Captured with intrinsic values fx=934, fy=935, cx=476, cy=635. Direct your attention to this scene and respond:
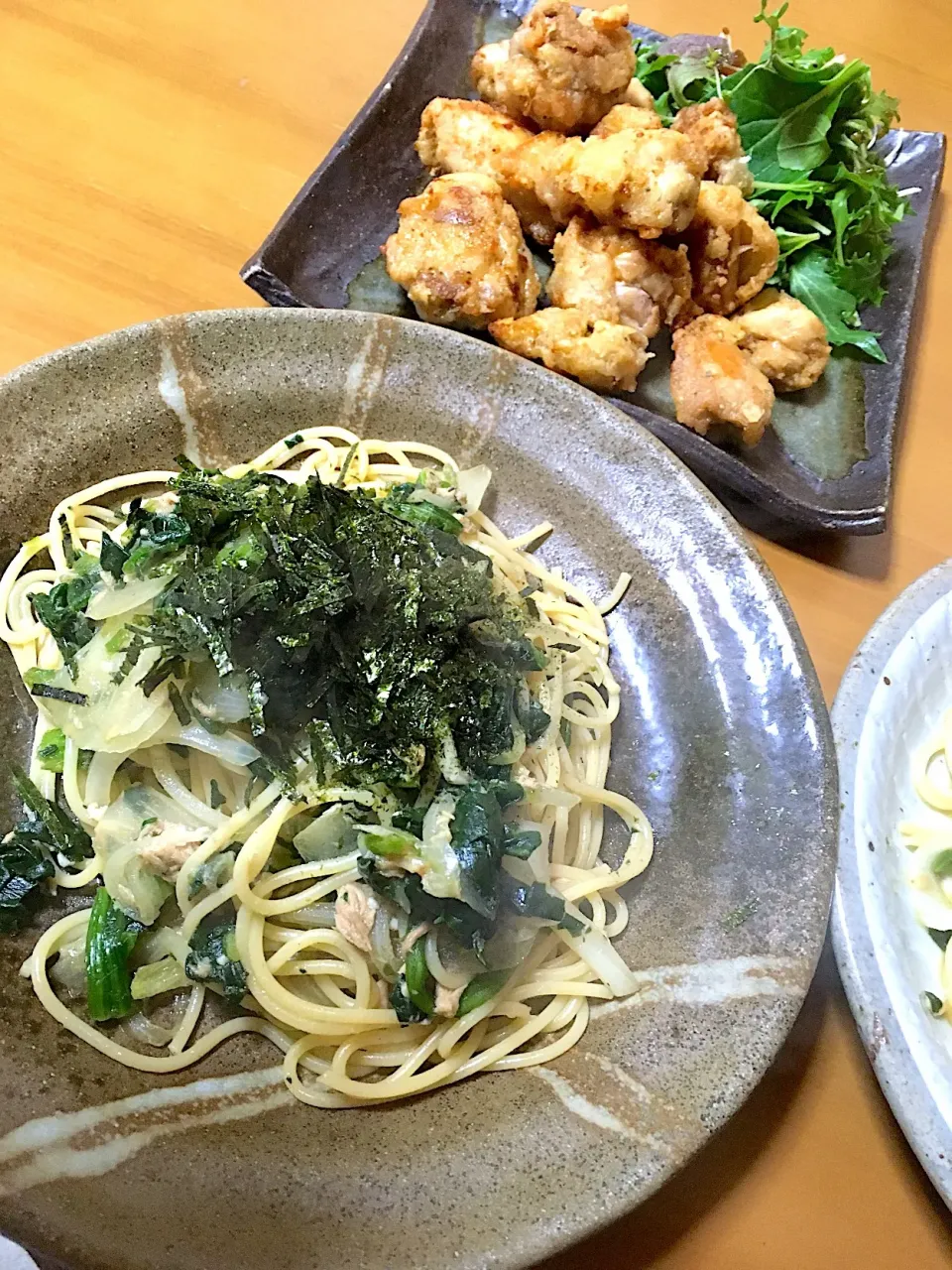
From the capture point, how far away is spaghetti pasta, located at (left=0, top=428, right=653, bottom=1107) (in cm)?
160

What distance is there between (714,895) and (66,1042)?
3.70ft

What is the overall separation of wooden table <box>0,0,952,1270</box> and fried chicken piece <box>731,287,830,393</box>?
0.40m

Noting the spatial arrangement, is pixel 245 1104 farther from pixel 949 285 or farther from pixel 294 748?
pixel 949 285

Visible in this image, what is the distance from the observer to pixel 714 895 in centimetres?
169

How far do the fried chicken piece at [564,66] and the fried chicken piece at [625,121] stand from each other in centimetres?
10

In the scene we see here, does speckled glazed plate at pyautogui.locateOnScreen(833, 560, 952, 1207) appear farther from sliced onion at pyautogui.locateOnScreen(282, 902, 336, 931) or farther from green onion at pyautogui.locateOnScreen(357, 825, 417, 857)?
sliced onion at pyautogui.locateOnScreen(282, 902, 336, 931)

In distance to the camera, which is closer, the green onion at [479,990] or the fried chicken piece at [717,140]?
the green onion at [479,990]

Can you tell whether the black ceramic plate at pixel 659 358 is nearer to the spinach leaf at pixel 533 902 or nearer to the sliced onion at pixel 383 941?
the spinach leaf at pixel 533 902

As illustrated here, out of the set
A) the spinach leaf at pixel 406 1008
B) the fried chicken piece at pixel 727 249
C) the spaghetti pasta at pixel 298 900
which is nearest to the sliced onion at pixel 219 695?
the spaghetti pasta at pixel 298 900

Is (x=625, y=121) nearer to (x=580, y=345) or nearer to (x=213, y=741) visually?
(x=580, y=345)

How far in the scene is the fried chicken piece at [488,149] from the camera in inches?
110

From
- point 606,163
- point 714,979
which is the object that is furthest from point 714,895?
point 606,163

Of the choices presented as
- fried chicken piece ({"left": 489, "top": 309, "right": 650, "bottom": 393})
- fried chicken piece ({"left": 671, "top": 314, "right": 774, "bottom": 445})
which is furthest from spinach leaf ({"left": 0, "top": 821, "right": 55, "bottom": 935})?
fried chicken piece ({"left": 671, "top": 314, "right": 774, "bottom": 445})

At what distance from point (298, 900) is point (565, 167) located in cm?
214
